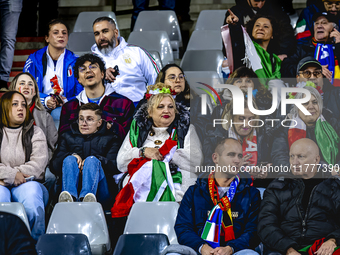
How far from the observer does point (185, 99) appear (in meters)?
4.14

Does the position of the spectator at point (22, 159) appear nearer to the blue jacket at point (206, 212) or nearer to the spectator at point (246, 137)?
the blue jacket at point (206, 212)

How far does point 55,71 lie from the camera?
4.71m

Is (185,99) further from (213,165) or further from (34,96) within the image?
(34,96)

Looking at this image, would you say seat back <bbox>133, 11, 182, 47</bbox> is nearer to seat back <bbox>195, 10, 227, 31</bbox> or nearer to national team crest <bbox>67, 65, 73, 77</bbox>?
seat back <bbox>195, 10, 227, 31</bbox>

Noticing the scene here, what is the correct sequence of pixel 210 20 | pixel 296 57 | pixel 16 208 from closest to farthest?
pixel 16 208, pixel 296 57, pixel 210 20

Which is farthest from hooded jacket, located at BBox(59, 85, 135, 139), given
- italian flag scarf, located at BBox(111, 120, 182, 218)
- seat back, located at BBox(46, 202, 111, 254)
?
seat back, located at BBox(46, 202, 111, 254)

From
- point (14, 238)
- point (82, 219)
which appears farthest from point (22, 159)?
point (14, 238)

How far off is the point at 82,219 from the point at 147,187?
481 millimetres

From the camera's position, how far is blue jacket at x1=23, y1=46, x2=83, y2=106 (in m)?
4.64

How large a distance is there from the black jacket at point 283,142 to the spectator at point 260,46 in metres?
0.56

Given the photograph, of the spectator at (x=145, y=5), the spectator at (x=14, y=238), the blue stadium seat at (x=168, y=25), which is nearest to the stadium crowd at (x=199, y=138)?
the spectator at (x=14, y=238)

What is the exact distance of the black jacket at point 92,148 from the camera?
387 centimetres

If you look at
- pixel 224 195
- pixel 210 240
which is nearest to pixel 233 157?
pixel 224 195

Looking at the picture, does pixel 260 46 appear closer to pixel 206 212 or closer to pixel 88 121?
pixel 88 121
